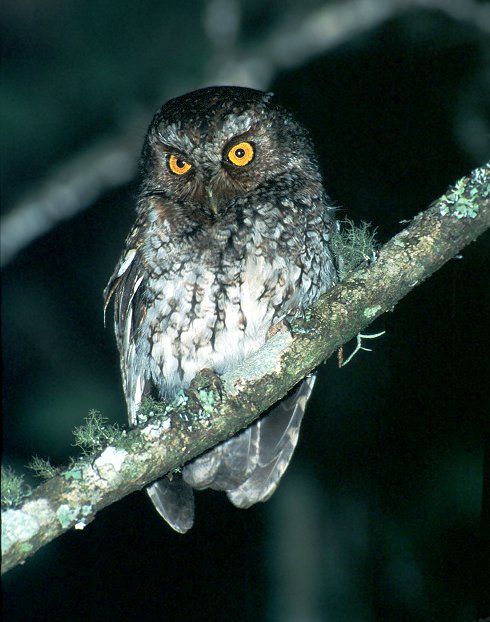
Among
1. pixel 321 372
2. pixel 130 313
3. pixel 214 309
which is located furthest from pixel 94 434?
pixel 321 372

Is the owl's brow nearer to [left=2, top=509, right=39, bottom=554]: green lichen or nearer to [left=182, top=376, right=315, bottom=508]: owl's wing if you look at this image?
[left=182, top=376, right=315, bottom=508]: owl's wing

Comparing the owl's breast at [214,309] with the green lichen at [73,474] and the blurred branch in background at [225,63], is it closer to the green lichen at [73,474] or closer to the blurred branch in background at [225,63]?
the blurred branch in background at [225,63]

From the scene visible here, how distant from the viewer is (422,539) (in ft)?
8.75

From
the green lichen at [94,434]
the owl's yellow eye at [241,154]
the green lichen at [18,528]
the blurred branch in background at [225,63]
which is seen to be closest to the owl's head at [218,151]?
the owl's yellow eye at [241,154]

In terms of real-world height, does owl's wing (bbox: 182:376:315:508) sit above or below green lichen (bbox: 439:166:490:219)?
below

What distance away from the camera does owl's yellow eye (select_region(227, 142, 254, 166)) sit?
2076 millimetres

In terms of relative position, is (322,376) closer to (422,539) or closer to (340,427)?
(340,427)

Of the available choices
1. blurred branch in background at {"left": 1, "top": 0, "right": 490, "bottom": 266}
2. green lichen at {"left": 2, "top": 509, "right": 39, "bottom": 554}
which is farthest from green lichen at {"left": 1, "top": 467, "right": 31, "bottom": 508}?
blurred branch in background at {"left": 1, "top": 0, "right": 490, "bottom": 266}

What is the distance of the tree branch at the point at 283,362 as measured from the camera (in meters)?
1.39

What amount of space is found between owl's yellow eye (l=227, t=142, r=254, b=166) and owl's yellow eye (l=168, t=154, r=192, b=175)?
0.16 meters

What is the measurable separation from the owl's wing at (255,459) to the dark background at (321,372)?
22.3 inches

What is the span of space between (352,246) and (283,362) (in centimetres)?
55

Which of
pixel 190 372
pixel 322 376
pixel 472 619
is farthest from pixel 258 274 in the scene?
pixel 322 376

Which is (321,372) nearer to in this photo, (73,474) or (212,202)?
(212,202)
